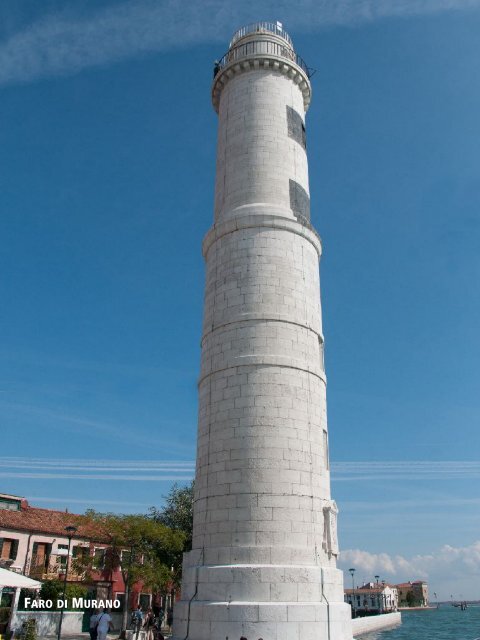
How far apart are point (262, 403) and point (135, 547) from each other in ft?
54.0

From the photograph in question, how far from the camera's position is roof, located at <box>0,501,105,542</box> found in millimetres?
32094

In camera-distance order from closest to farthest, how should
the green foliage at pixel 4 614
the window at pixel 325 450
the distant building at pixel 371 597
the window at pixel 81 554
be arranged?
the window at pixel 325 450 → the green foliage at pixel 4 614 → the window at pixel 81 554 → the distant building at pixel 371 597

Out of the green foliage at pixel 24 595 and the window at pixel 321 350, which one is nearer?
the window at pixel 321 350

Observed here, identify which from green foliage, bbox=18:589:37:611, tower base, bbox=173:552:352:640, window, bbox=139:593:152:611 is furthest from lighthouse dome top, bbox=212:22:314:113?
window, bbox=139:593:152:611

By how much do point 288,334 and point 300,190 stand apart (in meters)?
5.87

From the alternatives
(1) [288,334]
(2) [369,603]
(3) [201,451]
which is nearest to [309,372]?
(1) [288,334]

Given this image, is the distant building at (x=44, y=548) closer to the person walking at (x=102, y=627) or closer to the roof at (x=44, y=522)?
the roof at (x=44, y=522)

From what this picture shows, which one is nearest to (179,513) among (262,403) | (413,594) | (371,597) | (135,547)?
(135,547)

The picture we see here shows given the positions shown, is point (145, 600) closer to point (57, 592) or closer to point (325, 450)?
point (57, 592)

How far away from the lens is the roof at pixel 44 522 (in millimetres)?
32094

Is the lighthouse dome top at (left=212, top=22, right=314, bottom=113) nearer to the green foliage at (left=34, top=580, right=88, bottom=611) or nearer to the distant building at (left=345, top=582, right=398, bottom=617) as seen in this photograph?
the green foliage at (left=34, top=580, right=88, bottom=611)

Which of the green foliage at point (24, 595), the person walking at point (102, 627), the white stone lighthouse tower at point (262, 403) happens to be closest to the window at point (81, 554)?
the green foliage at point (24, 595)

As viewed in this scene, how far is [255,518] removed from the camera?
14.7 metres

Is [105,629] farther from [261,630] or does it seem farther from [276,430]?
[276,430]
